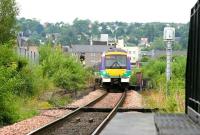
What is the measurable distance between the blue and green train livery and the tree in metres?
8.26

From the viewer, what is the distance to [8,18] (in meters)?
48.5

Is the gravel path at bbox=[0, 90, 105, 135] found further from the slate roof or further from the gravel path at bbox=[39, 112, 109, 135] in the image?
the slate roof

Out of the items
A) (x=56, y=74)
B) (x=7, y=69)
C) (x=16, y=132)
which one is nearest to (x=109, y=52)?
(x=56, y=74)

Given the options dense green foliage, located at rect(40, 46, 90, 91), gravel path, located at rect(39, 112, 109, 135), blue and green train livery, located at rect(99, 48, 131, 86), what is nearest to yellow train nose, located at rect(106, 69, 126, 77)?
blue and green train livery, located at rect(99, 48, 131, 86)

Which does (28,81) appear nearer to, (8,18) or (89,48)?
(8,18)

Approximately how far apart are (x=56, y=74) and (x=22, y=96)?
49.1 feet

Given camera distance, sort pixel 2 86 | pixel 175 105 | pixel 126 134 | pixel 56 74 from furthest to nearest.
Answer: pixel 56 74
pixel 175 105
pixel 2 86
pixel 126 134

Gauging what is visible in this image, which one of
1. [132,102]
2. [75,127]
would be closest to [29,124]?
[75,127]

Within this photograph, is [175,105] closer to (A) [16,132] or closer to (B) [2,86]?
(B) [2,86]

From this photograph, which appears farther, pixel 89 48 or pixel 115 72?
pixel 89 48

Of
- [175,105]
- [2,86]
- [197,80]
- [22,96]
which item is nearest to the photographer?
[197,80]

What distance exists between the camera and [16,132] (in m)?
14.5

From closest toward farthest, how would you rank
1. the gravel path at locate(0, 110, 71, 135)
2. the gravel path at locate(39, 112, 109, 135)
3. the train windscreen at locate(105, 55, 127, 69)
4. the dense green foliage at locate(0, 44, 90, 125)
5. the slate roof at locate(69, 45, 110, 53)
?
the gravel path at locate(0, 110, 71, 135) → the gravel path at locate(39, 112, 109, 135) → the dense green foliage at locate(0, 44, 90, 125) → the train windscreen at locate(105, 55, 127, 69) → the slate roof at locate(69, 45, 110, 53)

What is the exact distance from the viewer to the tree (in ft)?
156
